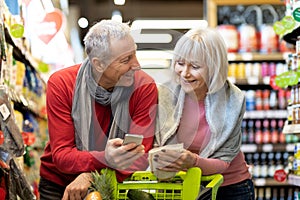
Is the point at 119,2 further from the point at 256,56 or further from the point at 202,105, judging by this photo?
the point at 202,105

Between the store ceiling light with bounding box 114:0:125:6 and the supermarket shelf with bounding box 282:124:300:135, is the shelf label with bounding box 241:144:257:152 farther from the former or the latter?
the store ceiling light with bounding box 114:0:125:6

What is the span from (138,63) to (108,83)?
0.52 ft

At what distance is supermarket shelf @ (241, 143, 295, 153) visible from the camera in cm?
704

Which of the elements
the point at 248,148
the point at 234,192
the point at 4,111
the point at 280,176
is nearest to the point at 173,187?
the point at 234,192

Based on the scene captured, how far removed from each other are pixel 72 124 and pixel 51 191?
322 mm

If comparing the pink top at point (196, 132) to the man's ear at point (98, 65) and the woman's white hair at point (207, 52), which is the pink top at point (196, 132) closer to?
the woman's white hair at point (207, 52)

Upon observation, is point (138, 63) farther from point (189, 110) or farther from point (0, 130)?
point (0, 130)

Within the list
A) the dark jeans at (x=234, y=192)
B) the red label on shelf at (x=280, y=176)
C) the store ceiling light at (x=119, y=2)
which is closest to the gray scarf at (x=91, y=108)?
the dark jeans at (x=234, y=192)

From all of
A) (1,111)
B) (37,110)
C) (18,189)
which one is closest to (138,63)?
(1,111)

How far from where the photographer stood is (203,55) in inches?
99.3

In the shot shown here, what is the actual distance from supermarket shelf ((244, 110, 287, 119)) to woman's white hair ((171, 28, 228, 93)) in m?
4.56

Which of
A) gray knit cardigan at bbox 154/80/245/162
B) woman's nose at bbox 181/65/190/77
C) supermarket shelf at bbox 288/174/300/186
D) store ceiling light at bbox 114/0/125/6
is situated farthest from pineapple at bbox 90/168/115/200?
store ceiling light at bbox 114/0/125/6

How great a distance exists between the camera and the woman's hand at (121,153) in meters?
2.23

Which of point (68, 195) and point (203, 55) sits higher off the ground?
point (203, 55)
